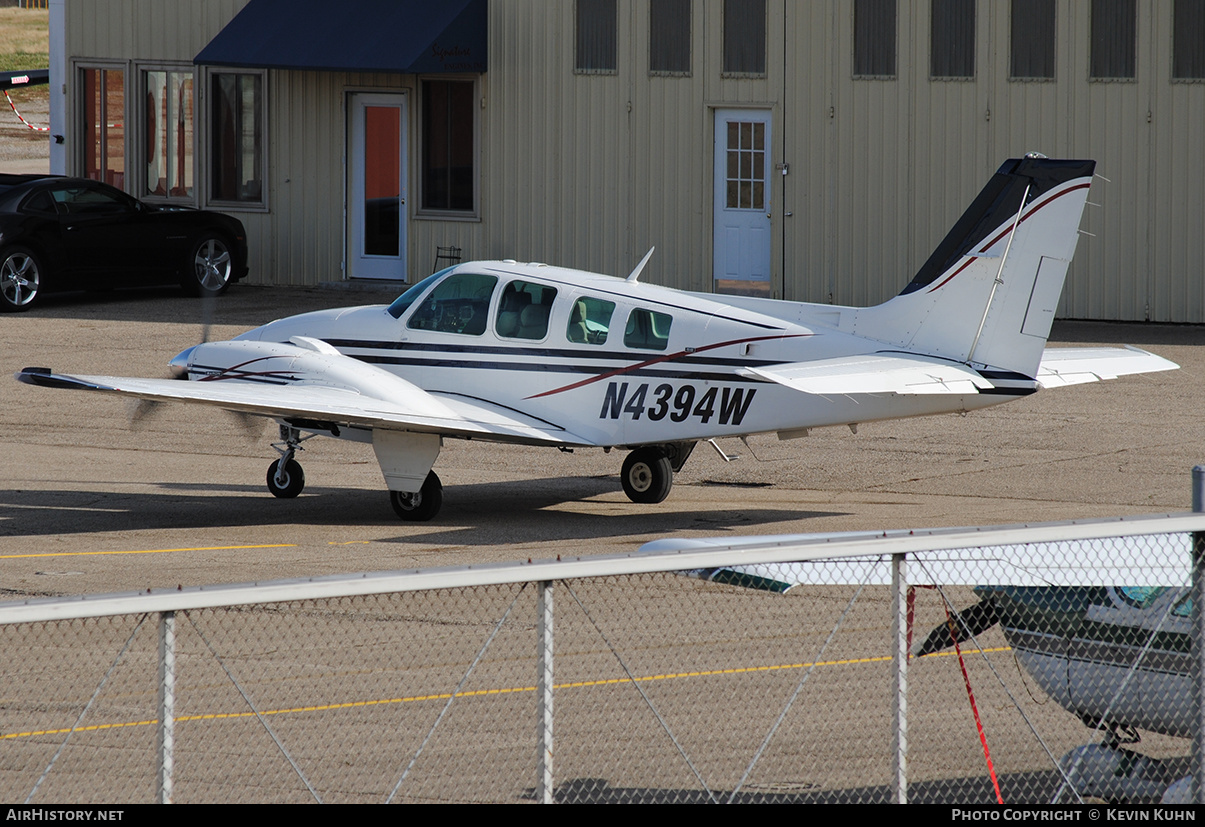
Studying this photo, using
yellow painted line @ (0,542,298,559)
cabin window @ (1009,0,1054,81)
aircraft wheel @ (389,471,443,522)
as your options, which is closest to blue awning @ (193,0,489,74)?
cabin window @ (1009,0,1054,81)

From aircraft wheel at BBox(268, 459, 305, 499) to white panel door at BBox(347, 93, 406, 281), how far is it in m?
14.0

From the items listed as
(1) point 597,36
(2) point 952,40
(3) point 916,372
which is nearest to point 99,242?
(1) point 597,36

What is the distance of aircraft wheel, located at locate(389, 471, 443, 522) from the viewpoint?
13.7 meters

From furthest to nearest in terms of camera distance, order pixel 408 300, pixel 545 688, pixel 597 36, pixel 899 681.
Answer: pixel 597 36
pixel 408 300
pixel 899 681
pixel 545 688

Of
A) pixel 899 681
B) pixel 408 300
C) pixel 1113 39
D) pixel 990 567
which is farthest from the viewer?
pixel 1113 39

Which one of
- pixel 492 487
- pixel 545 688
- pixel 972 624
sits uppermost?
pixel 545 688

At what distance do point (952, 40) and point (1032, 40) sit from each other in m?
1.17

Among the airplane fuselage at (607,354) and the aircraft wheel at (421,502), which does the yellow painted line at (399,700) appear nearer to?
the airplane fuselage at (607,354)

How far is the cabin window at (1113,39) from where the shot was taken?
2389cm

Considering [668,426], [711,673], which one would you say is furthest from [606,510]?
[711,673]

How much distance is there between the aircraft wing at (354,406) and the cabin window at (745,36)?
44.0 feet

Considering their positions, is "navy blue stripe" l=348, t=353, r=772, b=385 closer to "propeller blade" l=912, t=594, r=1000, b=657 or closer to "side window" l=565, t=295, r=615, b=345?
"side window" l=565, t=295, r=615, b=345

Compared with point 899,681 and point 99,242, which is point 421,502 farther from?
point 99,242

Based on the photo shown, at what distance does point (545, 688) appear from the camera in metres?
5.64
